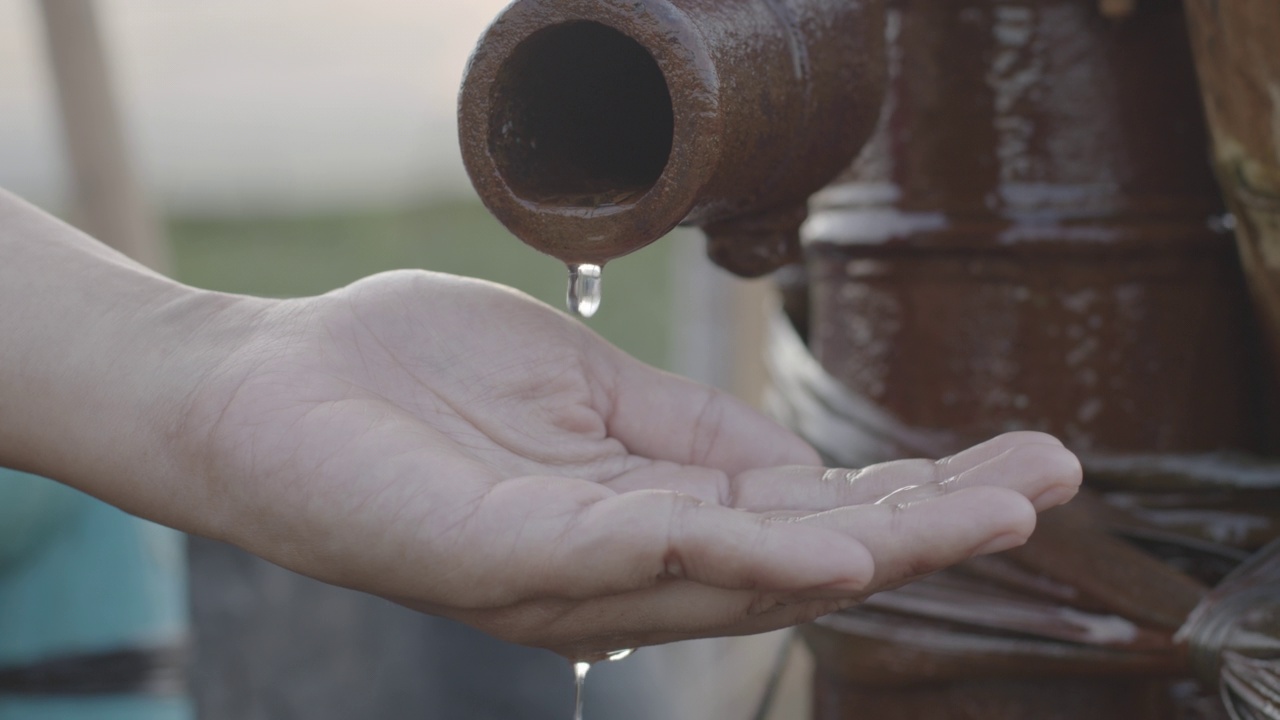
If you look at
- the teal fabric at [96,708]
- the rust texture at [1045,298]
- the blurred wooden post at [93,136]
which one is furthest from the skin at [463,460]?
the blurred wooden post at [93,136]

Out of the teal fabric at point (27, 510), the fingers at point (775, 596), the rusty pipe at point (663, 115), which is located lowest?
the teal fabric at point (27, 510)

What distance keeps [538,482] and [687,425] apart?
0.33m

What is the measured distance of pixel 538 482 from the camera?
1.08 meters

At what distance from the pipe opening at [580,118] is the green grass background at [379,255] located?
4764 millimetres

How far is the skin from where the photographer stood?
100 centimetres

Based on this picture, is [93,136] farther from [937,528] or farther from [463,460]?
[937,528]

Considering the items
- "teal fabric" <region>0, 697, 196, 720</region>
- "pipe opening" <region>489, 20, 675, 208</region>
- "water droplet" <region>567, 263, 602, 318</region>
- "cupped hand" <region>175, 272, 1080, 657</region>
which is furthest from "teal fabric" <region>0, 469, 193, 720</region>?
"pipe opening" <region>489, 20, 675, 208</region>

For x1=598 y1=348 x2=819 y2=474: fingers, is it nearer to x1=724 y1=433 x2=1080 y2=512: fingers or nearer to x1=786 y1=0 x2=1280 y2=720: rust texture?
x1=724 y1=433 x2=1080 y2=512: fingers

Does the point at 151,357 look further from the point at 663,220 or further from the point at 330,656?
the point at 330,656

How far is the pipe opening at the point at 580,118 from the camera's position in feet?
3.72

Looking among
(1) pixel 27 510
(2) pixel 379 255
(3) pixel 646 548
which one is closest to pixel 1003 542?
(3) pixel 646 548

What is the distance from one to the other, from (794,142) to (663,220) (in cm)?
27

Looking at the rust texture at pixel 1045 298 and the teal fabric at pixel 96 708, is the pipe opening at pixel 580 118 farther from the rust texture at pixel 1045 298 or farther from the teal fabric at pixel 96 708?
the teal fabric at pixel 96 708

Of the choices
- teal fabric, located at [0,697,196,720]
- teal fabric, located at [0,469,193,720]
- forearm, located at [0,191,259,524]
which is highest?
forearm, located at [0,191,259,524]
